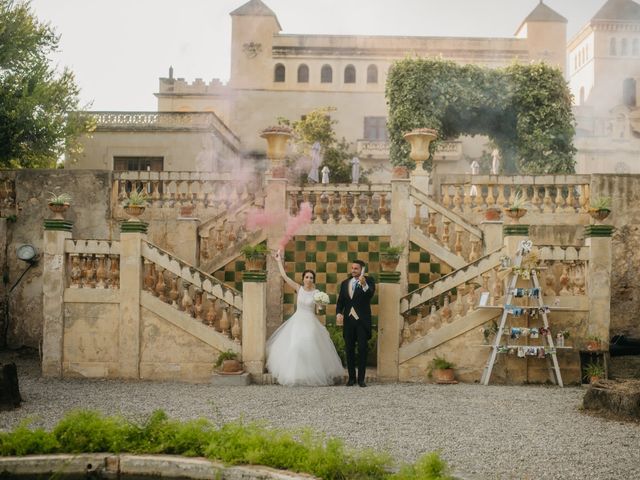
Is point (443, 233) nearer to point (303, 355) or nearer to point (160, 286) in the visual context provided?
point (303, 355)

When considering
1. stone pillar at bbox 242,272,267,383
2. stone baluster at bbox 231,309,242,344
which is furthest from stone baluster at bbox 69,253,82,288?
stone pillar at bbox 242,272,267,383

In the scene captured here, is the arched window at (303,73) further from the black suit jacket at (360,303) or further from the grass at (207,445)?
the grass at (207,445)

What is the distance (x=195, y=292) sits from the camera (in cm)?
1303

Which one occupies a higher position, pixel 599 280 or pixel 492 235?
pixel 492 235

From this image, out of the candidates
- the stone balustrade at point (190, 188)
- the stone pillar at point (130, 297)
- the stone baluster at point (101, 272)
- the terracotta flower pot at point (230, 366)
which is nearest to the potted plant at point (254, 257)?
the terracotta flower pot at point (230, 366)

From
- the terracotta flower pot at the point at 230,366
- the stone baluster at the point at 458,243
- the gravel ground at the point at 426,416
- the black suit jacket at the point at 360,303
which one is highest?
the stone baluster at the point at 458,243

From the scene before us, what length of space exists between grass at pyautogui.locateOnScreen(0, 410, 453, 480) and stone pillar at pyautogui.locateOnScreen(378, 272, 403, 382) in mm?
5259

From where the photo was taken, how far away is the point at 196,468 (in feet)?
22.4

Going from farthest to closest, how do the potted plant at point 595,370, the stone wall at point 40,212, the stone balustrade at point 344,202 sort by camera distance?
the stone wall at point 40,212 < the stone balustrade at point 344,202 < the potted plant at point 595,370

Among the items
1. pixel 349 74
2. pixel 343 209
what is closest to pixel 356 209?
pixel 343 209

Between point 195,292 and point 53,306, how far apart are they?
7.86 ft

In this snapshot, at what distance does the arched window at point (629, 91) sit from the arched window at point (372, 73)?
→ 23.5 m

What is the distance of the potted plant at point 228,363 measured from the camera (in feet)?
40.8

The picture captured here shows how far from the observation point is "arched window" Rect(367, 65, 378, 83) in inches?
1754
